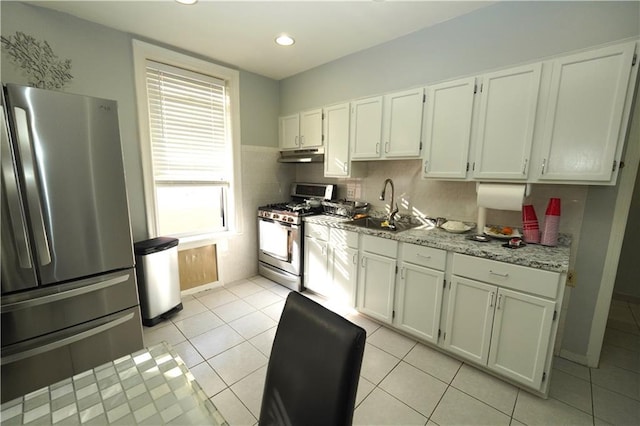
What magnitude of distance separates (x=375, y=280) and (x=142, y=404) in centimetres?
196

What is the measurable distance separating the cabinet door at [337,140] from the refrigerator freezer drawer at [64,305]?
2133 mm

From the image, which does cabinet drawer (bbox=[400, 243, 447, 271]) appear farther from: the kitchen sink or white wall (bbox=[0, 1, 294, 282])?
white wall (bbox=[0, 1, 294, 282])

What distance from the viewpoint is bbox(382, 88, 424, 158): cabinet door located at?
2342 mm

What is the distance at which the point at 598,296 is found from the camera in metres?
1.93

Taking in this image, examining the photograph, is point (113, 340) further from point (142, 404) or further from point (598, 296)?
point (598, 296)

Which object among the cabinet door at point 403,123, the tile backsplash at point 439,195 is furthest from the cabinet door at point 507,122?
the cabinet door at point 403,123

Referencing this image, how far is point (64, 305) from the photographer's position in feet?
5.46

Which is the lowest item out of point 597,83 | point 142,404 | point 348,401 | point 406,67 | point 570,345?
point 570,345

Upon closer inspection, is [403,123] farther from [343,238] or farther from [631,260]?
[631,260]

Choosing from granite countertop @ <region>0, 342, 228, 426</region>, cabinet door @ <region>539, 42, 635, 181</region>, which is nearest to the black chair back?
granite countertop @ <region>0, 342, 228, 426</region>

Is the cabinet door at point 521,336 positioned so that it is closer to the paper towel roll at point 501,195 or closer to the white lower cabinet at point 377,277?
the paper towel roll at point 501,195

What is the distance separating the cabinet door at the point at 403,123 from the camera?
92.2 inches

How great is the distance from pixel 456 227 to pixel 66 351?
2983 mm

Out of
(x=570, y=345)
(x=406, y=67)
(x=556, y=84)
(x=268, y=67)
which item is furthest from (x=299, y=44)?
(x=570, y=345)
